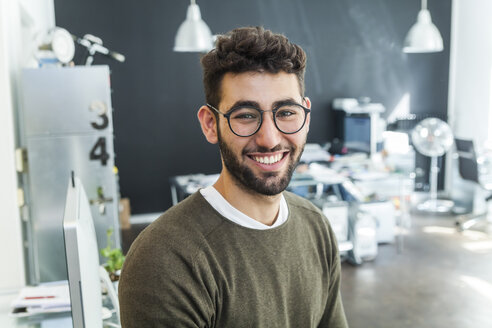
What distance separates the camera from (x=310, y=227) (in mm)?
1535

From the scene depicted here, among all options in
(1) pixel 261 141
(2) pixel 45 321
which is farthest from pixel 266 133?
(2) pixel 45 321

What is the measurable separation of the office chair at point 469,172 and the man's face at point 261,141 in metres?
5.36

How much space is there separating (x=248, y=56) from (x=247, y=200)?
1.27ft

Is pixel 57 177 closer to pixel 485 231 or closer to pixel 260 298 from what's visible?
pixel 260 298

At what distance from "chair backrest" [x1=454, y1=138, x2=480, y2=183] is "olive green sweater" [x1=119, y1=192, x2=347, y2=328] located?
5.26 metres

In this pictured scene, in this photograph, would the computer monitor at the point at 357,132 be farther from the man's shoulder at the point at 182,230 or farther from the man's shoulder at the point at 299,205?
the man's shoulder at the point at 182,230

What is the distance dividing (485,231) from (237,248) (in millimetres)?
5561

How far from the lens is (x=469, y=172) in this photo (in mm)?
6309

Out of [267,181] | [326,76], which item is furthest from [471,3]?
[267,181]

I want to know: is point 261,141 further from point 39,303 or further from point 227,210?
point 39,303

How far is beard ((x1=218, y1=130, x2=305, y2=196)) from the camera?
1303 millimetres

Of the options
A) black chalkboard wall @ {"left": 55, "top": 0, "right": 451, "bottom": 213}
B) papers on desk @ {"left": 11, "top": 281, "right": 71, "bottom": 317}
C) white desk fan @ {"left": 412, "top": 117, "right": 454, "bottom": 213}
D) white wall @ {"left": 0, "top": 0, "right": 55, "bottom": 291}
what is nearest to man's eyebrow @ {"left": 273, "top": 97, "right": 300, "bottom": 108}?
papers on desk @ {"left": 11, "top": 281, "right": 71, "bottom": 317}

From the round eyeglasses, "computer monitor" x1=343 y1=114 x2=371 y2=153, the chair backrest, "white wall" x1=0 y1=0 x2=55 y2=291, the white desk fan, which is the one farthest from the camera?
the white desk fan

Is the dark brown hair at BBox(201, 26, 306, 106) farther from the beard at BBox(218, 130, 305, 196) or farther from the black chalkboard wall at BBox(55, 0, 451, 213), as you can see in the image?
the black chalkboard wall at BBox(55, 0, 451, 213)
